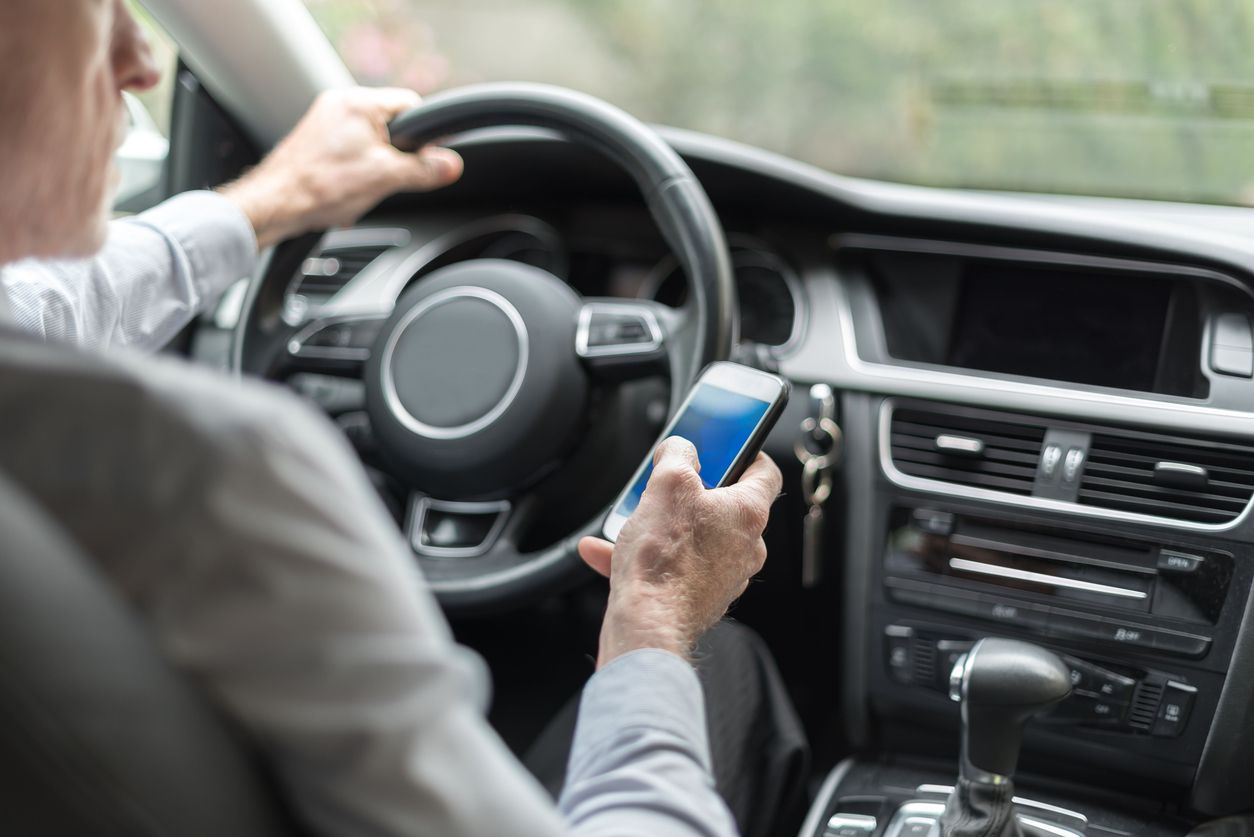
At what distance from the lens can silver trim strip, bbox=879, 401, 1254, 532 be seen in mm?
1290

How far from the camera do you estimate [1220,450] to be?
1292mm

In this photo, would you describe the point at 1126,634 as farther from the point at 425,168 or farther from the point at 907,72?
the point at 907,72

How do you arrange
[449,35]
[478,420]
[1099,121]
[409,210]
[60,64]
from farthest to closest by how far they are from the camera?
1. [449,35]
2. [1099,121]
3. [409,210]
4. [478,420]
5. [60,64]

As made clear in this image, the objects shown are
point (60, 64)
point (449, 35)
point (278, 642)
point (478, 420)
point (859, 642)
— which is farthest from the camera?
point (449, 35)

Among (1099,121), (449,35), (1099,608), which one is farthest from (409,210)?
(449,35)

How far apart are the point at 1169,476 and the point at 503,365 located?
72 cm

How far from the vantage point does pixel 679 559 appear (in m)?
0.86

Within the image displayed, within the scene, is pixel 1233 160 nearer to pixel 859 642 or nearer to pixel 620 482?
pixel 859 642

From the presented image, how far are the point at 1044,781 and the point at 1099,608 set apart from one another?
0.84 feet

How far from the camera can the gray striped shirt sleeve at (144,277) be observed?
3.70 feet

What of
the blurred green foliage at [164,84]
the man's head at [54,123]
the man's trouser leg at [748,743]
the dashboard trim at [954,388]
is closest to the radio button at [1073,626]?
the dashboard trim at [954,388]

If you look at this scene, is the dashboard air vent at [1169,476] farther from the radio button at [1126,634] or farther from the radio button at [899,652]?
the radio button at [899,652]

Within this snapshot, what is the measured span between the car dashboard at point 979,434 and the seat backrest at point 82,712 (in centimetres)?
87

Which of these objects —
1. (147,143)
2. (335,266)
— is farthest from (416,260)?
(147,143)
